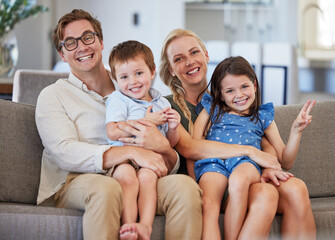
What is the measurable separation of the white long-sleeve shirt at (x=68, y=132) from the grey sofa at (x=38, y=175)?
7 cm

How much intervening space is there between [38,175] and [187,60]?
2.49 feet

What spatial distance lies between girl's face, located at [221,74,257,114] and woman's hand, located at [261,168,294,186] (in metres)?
0.28

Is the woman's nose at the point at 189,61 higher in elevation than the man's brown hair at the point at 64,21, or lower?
lower

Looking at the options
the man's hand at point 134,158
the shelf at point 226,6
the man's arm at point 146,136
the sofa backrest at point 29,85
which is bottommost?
the man's hand at point 134,158

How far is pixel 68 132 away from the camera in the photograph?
82.5 inches

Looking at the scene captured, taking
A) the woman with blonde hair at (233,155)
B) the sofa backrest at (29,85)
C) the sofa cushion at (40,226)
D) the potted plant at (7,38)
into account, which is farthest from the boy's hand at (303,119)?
the potted plant at (7,38)

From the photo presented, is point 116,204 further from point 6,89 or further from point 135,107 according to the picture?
point 6,89

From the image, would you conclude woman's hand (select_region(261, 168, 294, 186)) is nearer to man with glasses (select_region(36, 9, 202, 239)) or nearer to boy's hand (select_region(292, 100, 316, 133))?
boy's hand (select_region(292, 100, 316, 133))

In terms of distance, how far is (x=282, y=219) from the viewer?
2037mm

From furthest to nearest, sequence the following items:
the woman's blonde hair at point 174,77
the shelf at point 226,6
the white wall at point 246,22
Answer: the shelf at point 226,6 → the white wall at point 246,22 → the woman's blonde hair at point 174,77

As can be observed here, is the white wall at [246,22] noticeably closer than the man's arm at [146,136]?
No

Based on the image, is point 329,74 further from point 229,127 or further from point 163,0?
point 229,127

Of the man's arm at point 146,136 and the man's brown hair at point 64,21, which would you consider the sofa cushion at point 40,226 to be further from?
the man's brown hair at point 64,21

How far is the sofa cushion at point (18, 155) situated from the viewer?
215 centimetres
